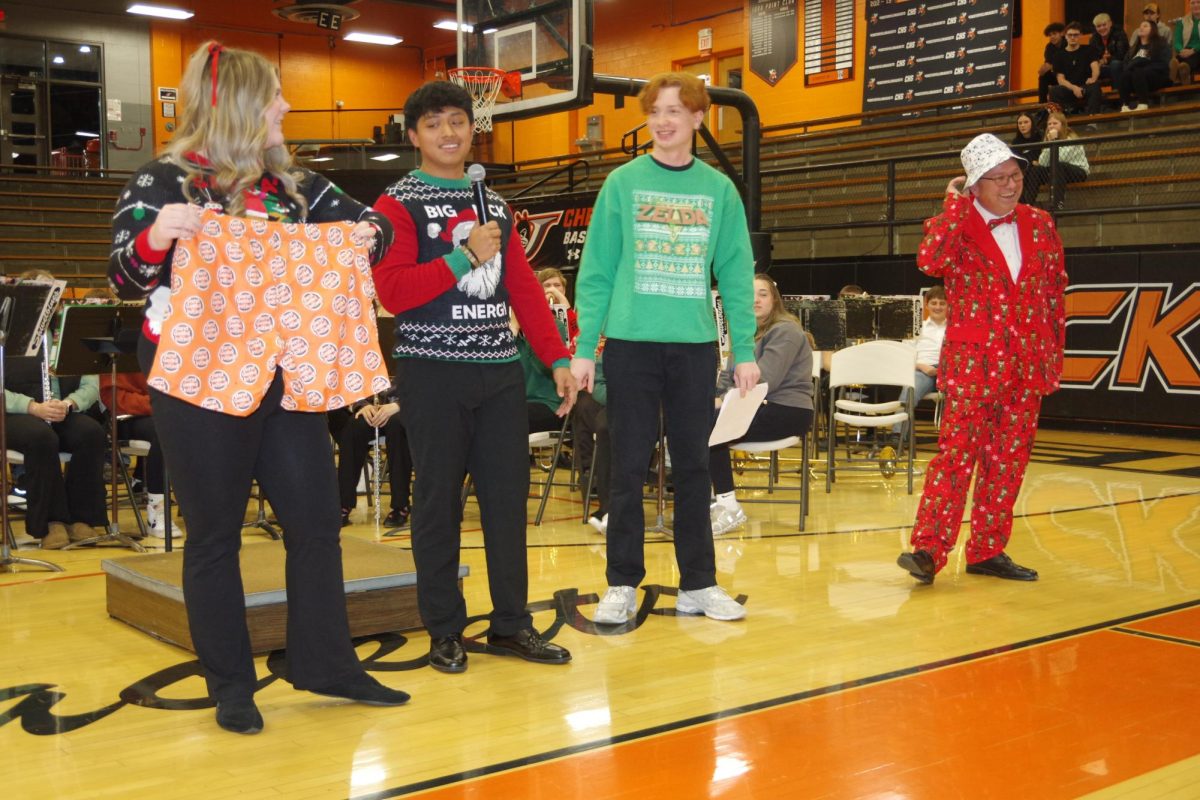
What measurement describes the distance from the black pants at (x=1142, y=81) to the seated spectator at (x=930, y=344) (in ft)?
12.6

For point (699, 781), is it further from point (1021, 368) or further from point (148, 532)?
point (148, 532)

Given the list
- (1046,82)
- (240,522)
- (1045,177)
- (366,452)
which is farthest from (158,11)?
(240,522)

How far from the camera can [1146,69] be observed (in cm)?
1066

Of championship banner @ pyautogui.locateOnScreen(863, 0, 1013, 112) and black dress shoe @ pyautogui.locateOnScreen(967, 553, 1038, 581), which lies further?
championship banner @ pyautogui.locateOnScreen(863, 0, 1013, 112)

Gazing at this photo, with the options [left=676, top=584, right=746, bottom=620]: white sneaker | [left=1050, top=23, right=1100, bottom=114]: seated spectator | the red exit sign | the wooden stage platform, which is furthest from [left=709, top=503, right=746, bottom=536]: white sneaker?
the red exit sign

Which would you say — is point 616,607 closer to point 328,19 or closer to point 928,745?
point 928,745

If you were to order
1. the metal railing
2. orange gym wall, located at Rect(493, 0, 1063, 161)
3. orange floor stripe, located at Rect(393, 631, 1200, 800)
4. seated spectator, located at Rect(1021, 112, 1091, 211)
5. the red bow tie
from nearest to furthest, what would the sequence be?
orange floor stripe, located at Rect(393, 631, 1200, 800), the red bow tie, the metal railing, seated spectator, located at Rect(1021, 112, 1091, 211), orange gym wall, located at Rect(493, 0, 1063, 161)

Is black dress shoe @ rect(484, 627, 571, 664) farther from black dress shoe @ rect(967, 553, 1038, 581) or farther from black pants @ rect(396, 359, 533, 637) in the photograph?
black dress shoe @ rect(967, 553, 1038, 581)

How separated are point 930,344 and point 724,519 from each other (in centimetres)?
325

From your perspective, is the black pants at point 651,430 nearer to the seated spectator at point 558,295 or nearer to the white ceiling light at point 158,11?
the seated spectator at point 558,295

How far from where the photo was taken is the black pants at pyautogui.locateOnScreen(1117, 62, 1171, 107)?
1062 centimetres

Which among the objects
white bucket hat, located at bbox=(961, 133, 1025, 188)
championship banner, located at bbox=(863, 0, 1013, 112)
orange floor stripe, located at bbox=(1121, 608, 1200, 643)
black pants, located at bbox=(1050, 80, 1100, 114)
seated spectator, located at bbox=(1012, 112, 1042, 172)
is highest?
championship banner, located at bbox=(863, 0, 1013, 112)

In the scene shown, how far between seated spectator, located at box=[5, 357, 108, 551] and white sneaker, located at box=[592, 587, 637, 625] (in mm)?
2751

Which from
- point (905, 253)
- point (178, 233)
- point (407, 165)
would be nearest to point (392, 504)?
point (178, 233)
